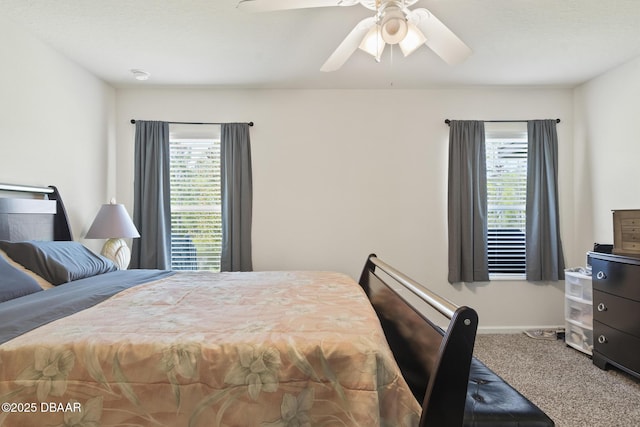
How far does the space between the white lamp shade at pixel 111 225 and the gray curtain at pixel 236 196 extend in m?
0.86

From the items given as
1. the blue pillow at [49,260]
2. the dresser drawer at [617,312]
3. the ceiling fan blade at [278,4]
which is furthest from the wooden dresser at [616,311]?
the blue pillow at [49,260]

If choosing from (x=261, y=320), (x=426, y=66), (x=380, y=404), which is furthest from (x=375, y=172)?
(x=380, y=404)

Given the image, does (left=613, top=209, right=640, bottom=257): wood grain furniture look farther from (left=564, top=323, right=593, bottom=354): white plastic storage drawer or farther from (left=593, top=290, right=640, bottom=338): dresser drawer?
(left=564, top=323, right=593, bottom=354): white plastic storage drawer

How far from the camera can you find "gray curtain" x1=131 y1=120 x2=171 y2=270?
11.2ft

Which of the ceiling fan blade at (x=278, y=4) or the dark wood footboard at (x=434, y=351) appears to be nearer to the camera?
the dark wood footboard at (x=434, y=351)

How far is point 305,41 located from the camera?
2.61 meters

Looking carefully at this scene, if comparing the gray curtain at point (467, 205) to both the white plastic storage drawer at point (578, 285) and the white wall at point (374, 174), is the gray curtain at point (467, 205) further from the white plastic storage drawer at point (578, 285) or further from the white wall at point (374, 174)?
the white plastic storage drawer at point (578, 285)

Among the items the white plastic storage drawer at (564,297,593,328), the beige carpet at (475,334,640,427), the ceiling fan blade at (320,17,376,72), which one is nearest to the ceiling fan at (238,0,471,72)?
the ceiling fan blade at (320,17,376,72)

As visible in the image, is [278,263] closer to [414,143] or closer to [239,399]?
[414,143]

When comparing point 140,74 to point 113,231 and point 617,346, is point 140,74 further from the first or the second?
point 617,346

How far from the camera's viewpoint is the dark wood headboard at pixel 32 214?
2225 millimetres

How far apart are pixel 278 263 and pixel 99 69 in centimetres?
242

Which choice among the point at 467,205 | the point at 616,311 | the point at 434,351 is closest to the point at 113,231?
the point at 434,351

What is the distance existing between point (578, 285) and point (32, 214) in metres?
4.48
